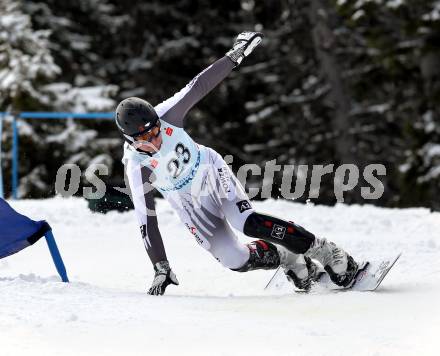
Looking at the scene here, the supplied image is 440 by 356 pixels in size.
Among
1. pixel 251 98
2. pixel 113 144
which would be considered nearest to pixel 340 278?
pixel 113 144

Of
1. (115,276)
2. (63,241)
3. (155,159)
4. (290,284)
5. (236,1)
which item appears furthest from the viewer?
(236,1)

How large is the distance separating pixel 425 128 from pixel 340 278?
39.1ft

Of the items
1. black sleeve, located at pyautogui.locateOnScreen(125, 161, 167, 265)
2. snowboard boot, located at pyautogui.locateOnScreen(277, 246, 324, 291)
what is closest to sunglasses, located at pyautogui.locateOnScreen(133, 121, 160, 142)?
black sleeve, located at pyautogui.locateOnScreen(125, 161, 167, 265)

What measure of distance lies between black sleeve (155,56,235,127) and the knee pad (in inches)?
A: 36.0

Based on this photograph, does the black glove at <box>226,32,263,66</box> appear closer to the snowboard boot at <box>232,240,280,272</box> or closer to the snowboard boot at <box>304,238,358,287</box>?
the snowboard boot at <box>232,240,280,272</box>

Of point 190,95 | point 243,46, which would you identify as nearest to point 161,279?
point 190,95

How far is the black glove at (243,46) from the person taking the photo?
621 cm

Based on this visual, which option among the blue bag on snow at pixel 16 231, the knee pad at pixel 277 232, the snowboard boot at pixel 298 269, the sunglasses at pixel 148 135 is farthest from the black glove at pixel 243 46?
the blue bag on snow at pixel 16 231

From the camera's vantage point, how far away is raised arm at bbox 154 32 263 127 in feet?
19.2

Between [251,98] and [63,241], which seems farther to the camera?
[251,98]

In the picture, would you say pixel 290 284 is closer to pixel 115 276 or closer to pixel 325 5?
pixel 115 276

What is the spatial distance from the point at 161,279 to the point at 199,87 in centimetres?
148

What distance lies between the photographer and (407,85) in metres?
20.0

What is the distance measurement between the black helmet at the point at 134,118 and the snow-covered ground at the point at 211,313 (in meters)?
1.09
